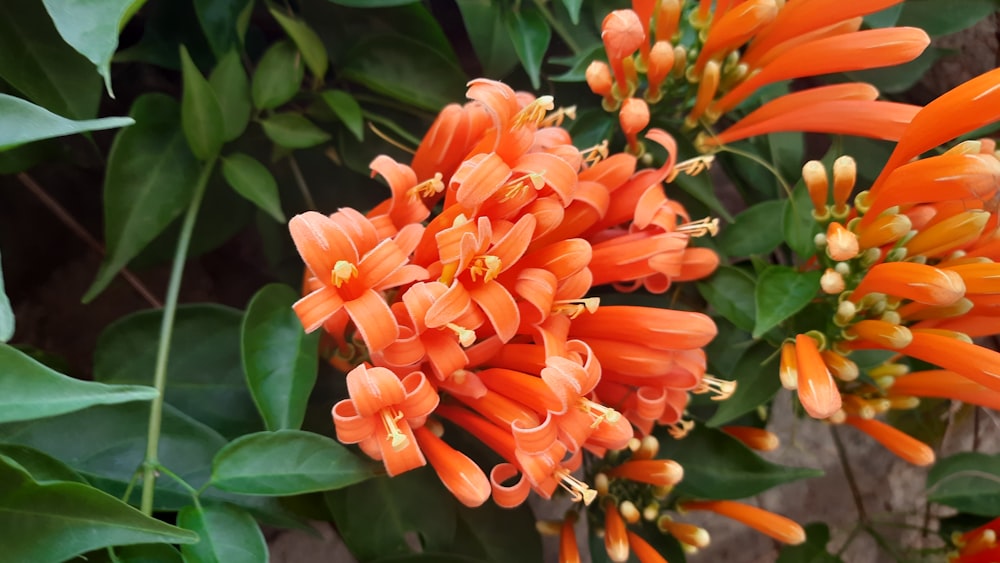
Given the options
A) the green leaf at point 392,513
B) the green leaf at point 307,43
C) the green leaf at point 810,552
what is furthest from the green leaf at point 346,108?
the green leaf at point 810,552

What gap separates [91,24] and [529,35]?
30 cm

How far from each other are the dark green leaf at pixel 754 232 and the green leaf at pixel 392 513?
0.90 feet

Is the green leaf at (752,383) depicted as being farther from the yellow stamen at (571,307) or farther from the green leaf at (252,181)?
the green leaf at (252,181)

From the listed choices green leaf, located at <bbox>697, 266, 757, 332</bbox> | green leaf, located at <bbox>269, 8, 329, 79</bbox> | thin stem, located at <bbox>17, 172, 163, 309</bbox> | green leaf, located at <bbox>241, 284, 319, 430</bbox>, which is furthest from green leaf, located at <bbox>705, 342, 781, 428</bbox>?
thin stem, located at <bbox>17, 172, 163, 309</bbox>

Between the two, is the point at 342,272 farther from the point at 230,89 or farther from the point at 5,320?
the point at 230,89

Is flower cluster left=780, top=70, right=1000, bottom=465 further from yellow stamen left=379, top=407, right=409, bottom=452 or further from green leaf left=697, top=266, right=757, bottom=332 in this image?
yellow stamen left=379, top=407, right=409, bottom=452

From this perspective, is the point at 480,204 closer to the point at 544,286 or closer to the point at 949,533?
the point at 544,286

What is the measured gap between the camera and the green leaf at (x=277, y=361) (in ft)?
1.31

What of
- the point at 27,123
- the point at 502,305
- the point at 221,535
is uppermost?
the point at 27,123

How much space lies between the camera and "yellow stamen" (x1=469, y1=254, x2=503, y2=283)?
0.34 meters

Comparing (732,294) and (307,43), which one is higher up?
(307,43)

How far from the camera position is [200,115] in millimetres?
458

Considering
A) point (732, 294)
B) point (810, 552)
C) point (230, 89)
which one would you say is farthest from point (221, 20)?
point (810, 552)

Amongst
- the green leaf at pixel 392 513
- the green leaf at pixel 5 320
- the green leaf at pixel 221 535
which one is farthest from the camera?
the green leaf at pixel 392 513
